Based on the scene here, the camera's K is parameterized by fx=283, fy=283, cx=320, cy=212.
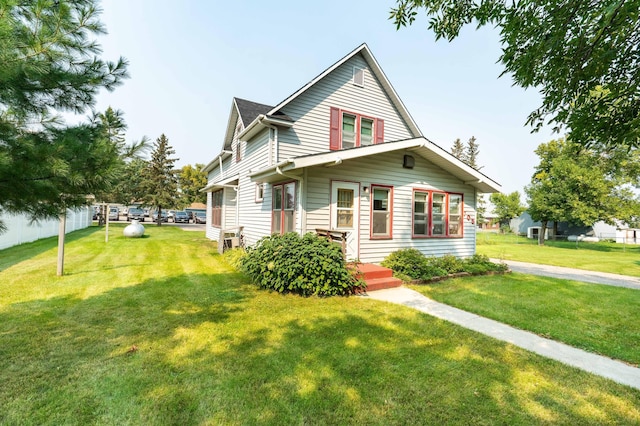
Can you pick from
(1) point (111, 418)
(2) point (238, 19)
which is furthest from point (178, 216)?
(1) point (111, 418)

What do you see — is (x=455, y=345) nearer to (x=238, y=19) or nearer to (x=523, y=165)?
(x=238, y=19)

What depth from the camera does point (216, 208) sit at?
1633 centimetres

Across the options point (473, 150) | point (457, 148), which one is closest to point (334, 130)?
point (457, 148)

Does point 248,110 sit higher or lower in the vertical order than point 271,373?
higher

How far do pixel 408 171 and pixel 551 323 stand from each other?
18.2 ft

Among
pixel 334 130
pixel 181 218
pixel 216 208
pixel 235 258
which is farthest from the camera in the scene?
pixel 181 218

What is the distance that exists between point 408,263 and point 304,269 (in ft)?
11.2

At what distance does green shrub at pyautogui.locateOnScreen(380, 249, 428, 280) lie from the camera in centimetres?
765

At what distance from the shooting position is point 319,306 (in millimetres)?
5234

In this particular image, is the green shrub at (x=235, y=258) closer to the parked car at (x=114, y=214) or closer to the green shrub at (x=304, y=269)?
the green shrub at (x=304, y=269)

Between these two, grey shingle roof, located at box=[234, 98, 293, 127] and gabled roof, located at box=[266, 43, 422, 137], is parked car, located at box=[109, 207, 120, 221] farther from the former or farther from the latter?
gabled roof, located at box=[266, 43, 422, 137]

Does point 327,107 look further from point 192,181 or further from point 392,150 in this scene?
point 192,181

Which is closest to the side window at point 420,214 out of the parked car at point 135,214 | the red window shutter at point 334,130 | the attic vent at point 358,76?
the red window shutter at point 334,130

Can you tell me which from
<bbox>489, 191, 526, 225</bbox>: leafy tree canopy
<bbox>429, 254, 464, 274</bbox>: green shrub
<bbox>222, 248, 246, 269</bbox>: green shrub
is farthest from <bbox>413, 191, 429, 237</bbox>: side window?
A: <bbox>489, 191, 526, 225</bbox>: leafy tree canopy
